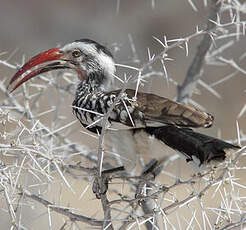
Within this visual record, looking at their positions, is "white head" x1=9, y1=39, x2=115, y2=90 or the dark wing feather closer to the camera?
the dark wing feather

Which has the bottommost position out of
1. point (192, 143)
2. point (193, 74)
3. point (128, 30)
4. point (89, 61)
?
point (192, 143)

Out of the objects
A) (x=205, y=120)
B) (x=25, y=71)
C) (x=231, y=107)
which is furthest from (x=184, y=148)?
(x=231, y=107)

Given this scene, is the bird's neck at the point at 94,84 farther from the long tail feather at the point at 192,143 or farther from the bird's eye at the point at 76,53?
the long tail feather at the point at 192,143

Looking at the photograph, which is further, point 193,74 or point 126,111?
point 193,74

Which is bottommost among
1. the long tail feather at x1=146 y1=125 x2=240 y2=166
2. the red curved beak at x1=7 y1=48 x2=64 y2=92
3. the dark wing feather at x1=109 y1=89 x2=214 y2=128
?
the long tail feather at x1=146 y1=125 x2=240 y2=166

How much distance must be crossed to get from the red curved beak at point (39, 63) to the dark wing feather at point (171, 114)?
541 mm

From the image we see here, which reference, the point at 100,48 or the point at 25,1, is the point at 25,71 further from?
the point at 25,1

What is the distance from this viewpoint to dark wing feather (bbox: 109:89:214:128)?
1.97 metres

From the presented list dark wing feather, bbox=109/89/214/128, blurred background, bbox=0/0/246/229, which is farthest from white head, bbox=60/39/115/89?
blurred background, bbox=0/0/246/229

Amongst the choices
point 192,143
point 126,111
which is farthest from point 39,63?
point 192,143

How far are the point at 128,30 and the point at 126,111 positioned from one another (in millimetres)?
6071

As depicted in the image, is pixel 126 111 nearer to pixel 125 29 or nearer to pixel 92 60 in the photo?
pixel 92 60

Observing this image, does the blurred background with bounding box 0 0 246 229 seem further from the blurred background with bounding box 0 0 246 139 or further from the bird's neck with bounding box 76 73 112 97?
the bird's neck with bounding box 76 73 112 97

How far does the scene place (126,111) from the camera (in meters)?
2.09
